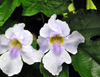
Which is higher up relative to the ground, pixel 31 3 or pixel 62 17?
pixel 31 3

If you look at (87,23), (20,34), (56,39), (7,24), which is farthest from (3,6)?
(87,23)

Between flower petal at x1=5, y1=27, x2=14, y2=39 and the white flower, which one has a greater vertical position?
flower petal at x1=5, y1=27, x2=14, y2=39

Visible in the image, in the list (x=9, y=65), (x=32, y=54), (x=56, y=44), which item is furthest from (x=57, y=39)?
(x=9, y=65)

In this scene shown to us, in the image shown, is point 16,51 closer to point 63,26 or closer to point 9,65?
point 9,65

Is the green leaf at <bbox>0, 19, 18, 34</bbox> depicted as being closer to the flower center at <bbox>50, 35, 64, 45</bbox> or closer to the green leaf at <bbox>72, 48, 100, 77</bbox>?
the flower center at <bbox>50, 35, 64, 45</bbox>

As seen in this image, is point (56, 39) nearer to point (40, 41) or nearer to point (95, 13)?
point (40, 41)

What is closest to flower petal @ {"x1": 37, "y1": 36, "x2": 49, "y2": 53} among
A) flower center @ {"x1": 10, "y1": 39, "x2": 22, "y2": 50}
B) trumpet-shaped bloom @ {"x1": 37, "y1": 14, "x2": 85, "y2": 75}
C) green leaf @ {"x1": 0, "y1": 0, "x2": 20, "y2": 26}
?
trumpet-shaped bloom @ {"x1": 37, "y1": 14, "x2": 85, "y2": 75}

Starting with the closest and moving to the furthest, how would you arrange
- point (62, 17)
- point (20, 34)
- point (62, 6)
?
1. point (20, 34)
2. point (62, 6)
3. point (62, 17)
